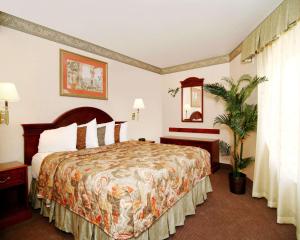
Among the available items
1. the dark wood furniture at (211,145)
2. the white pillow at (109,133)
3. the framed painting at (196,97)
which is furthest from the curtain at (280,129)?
the white pillow at (109,133)

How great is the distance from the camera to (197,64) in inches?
196

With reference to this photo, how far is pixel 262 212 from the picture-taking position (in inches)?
98.7

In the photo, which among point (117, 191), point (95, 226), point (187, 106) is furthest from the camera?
point (187, 106)

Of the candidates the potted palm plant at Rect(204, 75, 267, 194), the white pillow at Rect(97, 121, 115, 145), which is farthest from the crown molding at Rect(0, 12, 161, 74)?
the potted palm plant at Rect(204, 75, 267, 194)

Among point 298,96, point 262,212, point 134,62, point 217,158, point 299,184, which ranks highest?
point 134,62

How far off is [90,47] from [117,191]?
321 centimetres

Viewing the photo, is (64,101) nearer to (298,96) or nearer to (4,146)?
(4,146)

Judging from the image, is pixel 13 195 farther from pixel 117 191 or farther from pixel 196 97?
pixel 196 97

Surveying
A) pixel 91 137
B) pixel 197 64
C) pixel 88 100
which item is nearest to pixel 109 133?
pixel 91 137

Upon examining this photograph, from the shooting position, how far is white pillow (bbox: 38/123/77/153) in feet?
9.04

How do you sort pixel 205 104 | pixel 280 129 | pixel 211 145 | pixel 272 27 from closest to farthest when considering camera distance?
pixel 280 129, pixel 272 27, pixel 211 145, pixel 205 104

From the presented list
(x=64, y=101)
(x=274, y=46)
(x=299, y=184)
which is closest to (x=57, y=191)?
(x=64, y=101)

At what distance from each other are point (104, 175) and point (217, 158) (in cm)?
354

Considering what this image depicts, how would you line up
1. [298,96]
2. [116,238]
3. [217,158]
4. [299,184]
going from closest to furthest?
[116,238] < [299,184] < [298,96] < [217,158]
